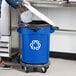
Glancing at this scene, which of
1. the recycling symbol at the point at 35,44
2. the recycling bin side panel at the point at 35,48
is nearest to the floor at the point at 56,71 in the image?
the recycling bin side panel at the point at 35,48

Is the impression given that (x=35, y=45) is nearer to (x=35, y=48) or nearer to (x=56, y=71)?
(x=35, y=48)

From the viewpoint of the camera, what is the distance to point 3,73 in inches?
118

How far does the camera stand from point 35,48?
2859 millimetres

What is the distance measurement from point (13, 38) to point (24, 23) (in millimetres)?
695

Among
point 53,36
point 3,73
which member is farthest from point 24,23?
point 53,36

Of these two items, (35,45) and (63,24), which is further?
(63,24)

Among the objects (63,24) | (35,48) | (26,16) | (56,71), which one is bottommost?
(56,71)

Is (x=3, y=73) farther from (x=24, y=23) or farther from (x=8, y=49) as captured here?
(x=24, y=23)

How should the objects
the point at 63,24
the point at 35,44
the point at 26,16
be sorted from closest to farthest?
1. the point at 35,44
2. the point at 26,16
3. the point at 63,24

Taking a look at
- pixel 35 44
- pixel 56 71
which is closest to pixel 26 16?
pixel 35 44

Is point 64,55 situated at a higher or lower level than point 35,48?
lower

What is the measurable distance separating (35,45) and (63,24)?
104 cm

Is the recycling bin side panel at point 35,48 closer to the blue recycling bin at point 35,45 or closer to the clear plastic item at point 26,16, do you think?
the blue recycling bin at point 35,45

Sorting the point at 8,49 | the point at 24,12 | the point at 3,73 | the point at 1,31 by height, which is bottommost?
the point at 3,73
